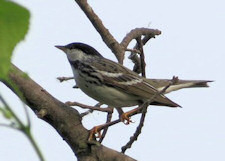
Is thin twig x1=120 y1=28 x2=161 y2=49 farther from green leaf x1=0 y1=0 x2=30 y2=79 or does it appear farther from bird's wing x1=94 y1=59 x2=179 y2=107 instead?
green leaf x1=0 y1=0 x2=30 y2=79

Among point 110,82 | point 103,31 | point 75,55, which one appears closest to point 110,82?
point 110,82

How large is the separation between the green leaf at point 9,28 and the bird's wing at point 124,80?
4743 millimetres

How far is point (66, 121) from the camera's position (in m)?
3.79

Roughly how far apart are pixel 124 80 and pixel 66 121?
225cm

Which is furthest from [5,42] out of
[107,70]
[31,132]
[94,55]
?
[94,55]

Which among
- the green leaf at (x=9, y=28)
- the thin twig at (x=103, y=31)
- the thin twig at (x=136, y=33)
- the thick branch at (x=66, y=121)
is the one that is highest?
the thin twig at (x=136, y=33)

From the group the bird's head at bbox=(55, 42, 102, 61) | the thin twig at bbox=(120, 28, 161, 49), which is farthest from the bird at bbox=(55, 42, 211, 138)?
the thin twig at bbox=(120, 28, 161, 49)

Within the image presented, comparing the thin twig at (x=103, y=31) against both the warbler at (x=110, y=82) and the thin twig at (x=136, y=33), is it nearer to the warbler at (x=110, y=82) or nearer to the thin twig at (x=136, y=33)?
the thin twig at (x=136, y=33)

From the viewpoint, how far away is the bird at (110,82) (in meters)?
5.50

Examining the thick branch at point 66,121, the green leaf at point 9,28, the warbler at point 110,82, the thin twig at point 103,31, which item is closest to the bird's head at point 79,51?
the warbler at point 110,82

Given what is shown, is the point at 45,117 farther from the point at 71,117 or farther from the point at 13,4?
the point at 13,4

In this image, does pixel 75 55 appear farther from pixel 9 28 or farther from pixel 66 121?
pixel 9 28

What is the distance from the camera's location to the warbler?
18.0 feet

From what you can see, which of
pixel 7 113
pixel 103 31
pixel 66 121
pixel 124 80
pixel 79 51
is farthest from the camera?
pixel 79 51
